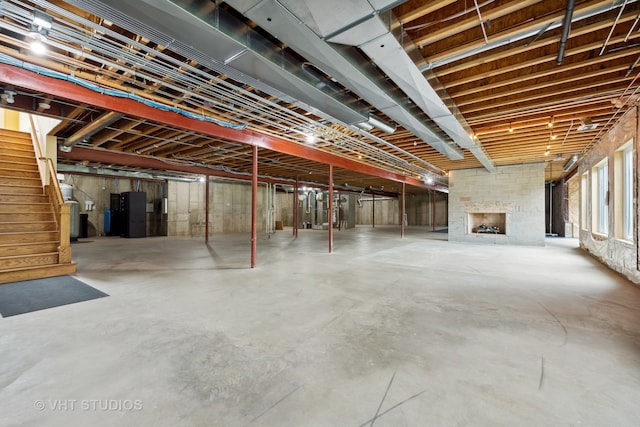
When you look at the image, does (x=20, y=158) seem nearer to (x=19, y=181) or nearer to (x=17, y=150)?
(x=17, y=150)

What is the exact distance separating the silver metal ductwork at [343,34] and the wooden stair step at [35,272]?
5066 millimetres

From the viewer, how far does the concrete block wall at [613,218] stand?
423 cm

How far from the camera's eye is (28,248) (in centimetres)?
443

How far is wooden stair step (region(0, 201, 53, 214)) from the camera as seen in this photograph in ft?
15.3

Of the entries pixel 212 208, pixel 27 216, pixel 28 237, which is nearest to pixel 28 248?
pixel 28 237

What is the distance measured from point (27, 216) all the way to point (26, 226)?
0.91ft

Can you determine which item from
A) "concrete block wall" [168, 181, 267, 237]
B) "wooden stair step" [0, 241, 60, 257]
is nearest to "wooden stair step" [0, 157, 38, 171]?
"wooden stair step" [0, 241, 60, 257]

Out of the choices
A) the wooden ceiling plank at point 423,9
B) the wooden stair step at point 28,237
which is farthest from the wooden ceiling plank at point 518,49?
the wooden stair step at point 28,237

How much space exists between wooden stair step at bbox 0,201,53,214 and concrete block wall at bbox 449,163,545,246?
37.1ft

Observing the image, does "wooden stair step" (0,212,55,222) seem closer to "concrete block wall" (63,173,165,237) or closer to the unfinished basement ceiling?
the unfinished basement ceiling

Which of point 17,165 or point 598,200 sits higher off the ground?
point 17,165

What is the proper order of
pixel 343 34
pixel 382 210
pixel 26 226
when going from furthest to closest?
pixel 382 210 → pixel 26 226 → pixel 343 34

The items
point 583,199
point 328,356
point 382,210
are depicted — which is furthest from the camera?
point 382,210

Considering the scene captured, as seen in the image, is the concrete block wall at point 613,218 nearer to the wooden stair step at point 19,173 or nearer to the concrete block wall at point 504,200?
the concrete block wall at point 504,200
